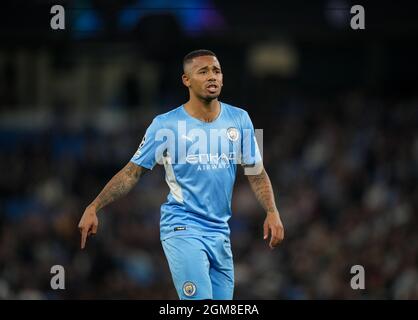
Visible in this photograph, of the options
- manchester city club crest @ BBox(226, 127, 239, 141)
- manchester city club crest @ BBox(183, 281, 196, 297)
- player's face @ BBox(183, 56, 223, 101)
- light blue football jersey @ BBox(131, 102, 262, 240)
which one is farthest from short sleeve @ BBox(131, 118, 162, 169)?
manchester city club crest @ BBox(183, 281, 196, 297)

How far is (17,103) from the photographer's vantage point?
25.7 metres

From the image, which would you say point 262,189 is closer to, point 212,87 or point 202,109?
point 202,109

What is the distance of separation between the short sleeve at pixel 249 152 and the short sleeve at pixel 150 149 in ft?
2.63

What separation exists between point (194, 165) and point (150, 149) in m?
0.44

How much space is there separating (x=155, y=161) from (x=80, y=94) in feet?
53.4

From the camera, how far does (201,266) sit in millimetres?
9562

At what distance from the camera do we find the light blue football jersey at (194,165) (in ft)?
32.2

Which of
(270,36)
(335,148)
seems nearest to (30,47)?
(270,36)

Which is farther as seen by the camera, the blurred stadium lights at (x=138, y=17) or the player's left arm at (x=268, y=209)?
the blurred stadium lights at (x=138, y=17)

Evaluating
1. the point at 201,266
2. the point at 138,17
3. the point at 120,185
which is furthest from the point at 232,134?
the point at 138,17

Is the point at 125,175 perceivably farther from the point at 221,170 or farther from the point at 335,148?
the point at 335,148

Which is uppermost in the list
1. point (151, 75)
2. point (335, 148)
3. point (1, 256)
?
point (151, 75)

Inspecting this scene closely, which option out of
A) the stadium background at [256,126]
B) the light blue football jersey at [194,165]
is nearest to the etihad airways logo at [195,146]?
the light blue football jersey at [194,165]

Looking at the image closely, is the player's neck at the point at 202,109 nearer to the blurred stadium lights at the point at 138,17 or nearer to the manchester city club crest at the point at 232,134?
the manchester city club crest at the point at 232,134
